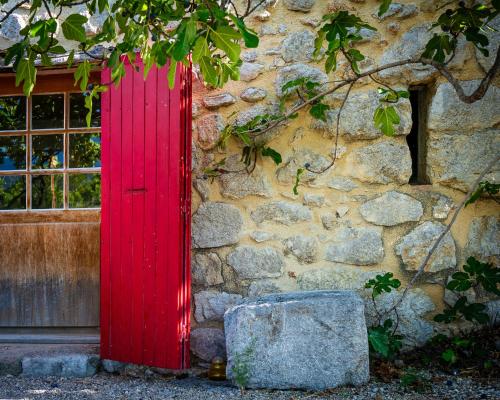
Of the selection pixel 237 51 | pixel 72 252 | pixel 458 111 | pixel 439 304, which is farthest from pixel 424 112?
pixel 72 252

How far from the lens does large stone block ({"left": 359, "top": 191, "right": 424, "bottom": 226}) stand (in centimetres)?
333

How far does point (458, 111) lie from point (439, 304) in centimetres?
119

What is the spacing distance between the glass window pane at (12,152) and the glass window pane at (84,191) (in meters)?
0.44

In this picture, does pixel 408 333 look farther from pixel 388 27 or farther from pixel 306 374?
pixel 388 27

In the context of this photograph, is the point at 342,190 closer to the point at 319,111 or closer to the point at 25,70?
the point at 319,111

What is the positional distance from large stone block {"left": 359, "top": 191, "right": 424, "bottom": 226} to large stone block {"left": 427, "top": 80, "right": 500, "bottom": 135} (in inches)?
18.7

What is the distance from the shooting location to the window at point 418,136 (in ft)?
11.4

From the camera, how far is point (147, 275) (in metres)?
3.29

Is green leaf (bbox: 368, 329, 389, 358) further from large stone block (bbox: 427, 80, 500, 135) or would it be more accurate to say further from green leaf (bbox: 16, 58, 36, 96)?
green leaf (bbox: 16, 58, 36, 96)

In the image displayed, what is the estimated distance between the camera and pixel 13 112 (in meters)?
4.02

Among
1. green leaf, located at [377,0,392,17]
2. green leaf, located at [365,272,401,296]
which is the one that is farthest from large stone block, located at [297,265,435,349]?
green leaf, located at [377,0,392,17]

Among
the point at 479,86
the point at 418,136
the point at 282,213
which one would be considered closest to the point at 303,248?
the point at 282,213

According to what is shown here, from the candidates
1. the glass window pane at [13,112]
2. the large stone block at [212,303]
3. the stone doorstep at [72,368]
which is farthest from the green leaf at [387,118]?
the glass window pane at [13,112]

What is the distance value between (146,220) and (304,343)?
121cm
